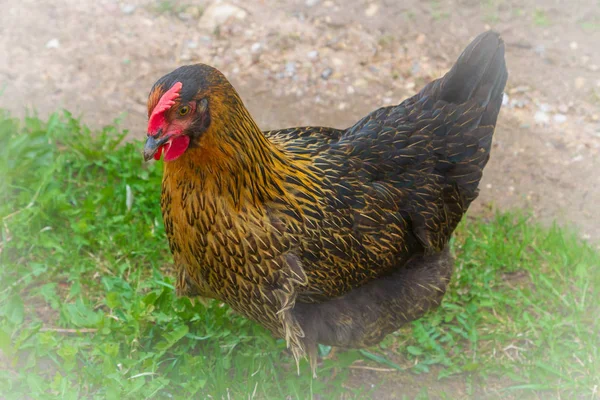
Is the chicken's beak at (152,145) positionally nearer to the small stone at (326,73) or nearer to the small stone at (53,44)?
the small stone at (326,73)

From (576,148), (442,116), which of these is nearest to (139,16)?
(442,116)

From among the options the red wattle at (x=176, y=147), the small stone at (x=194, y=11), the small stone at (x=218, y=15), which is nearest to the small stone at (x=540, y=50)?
the small stone at (x=218, y=15)

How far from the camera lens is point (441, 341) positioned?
360 centimetres

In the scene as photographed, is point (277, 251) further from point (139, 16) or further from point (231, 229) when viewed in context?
point (139, 16)

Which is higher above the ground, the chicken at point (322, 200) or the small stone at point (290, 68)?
the small stone at point (290, 68)

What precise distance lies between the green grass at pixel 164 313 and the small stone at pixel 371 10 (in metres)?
2.19

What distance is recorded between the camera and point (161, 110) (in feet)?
7.45

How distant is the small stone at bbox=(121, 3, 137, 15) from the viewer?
17.5 ft

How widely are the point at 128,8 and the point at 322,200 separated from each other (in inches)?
131

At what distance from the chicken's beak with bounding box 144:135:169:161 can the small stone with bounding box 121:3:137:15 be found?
134 inches

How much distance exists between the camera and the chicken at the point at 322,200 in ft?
8.18

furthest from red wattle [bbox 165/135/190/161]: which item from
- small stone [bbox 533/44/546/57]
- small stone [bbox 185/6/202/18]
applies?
small stone [bbox 533/44/546/57]

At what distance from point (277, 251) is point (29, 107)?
278cm

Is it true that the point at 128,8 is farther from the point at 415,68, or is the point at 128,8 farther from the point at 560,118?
the point at 560,118
